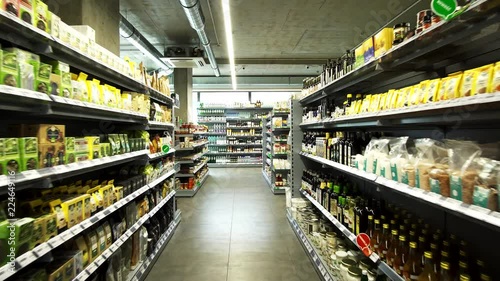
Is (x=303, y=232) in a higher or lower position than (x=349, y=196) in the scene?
lower

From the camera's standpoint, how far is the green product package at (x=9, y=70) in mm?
1274

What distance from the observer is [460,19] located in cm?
124

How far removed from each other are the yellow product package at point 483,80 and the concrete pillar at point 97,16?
3.56 meters

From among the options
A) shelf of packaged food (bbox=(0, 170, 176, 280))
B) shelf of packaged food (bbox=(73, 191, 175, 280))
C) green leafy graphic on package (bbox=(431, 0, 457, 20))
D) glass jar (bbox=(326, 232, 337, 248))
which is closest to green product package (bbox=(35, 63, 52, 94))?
shelf of packaged food (bbox=(0, 170, 176, 280))

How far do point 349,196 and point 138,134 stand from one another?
8.20ft

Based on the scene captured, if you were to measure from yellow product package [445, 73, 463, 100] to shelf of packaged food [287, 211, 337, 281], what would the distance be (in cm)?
192

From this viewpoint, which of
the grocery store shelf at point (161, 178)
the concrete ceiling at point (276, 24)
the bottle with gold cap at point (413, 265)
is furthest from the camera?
the concrete ceiling at point (276, 24)

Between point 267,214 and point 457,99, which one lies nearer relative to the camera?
point 457,99

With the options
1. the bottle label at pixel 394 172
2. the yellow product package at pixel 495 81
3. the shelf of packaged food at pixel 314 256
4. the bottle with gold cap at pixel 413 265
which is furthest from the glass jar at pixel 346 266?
the yellow product package at pixel 495 81

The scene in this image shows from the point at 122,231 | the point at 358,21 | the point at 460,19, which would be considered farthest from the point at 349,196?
the point at 358,21

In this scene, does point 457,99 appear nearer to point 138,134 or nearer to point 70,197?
point 70,197

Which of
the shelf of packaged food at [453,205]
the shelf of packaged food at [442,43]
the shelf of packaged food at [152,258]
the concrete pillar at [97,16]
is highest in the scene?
the concrete pillar at [97,16]

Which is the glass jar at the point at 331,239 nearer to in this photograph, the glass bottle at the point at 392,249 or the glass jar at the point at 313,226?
the glass jar at the point at 313,226

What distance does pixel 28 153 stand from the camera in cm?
144
